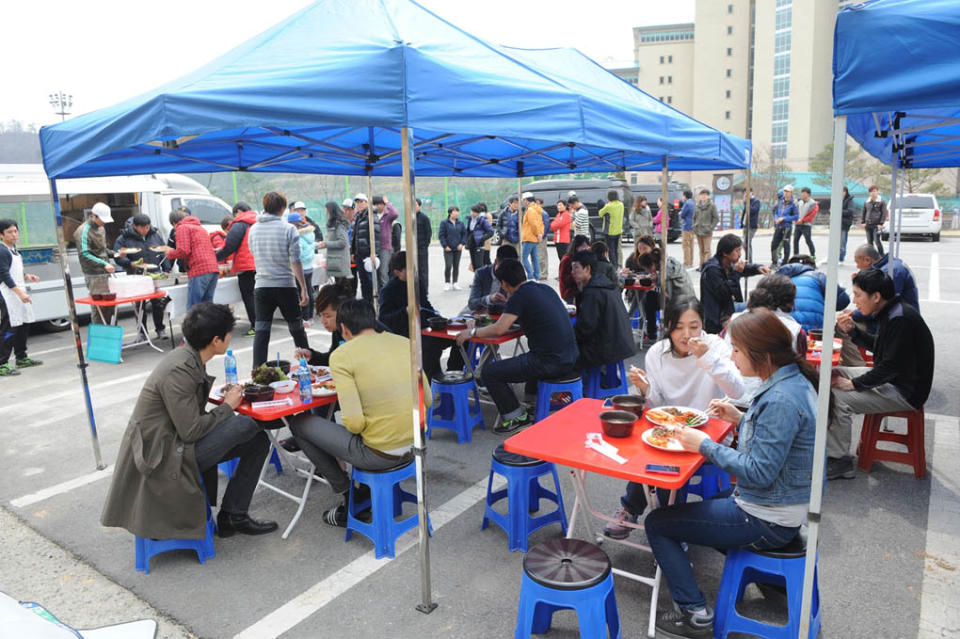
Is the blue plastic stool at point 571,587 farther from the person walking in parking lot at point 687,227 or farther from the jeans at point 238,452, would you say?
the person walking in parking lot at point 687,227

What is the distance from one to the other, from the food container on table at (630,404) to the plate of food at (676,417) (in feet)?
0.15

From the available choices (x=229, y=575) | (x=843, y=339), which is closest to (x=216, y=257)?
(x=229, y=575)

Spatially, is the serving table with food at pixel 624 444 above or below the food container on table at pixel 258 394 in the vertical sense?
below

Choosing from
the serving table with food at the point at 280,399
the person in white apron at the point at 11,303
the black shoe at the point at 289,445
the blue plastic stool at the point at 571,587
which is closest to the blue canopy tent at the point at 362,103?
the blue plastic stool at the point at 571,587

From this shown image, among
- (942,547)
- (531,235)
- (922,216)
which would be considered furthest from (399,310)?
(922,216)

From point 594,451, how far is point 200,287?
725 cm

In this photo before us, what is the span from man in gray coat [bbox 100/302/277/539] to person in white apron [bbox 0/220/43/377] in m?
5.30

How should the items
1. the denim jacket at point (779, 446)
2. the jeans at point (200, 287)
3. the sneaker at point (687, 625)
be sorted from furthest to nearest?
the jeans at point (200, 287), the sneaker at point (687, 625), the denim jacket at point (779, 446)

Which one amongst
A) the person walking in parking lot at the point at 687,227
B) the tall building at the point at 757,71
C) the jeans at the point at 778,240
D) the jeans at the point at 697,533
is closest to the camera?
the jeans at the point at 697,533

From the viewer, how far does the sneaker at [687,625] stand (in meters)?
2.69

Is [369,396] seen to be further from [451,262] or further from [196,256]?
[451,262]

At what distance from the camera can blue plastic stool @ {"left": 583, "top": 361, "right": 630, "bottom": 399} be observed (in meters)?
5.92

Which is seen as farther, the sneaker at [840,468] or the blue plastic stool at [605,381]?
the blue plastic stool at [605,381]

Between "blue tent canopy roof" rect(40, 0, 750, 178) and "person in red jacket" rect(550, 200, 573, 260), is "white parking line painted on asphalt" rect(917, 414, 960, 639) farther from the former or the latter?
"person in red jacket" rect(550, 200, 573, 260)
